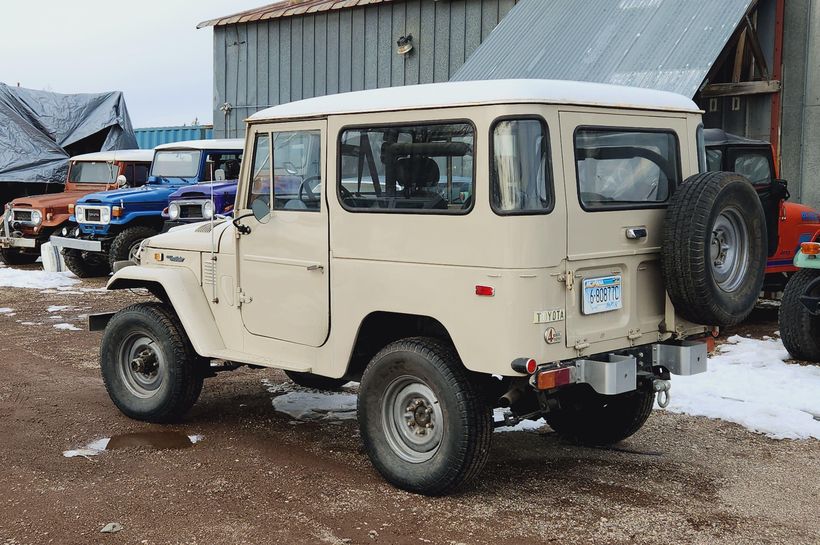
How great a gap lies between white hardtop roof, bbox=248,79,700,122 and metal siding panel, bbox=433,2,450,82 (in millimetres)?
10425

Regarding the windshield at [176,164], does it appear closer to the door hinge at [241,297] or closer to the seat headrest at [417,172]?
the door hinge at [241,297]

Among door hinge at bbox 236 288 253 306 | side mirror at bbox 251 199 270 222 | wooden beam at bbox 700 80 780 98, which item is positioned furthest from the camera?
wooden beam at bbox 700 80 780 98

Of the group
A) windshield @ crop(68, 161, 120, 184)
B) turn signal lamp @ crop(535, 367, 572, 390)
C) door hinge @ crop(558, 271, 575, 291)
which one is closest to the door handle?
door hinge @ crop(558, 271, 575, 291)

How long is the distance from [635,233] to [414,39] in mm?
11818

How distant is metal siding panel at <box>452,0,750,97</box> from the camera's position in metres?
10.8

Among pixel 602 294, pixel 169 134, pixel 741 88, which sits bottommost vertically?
pixel 602 294

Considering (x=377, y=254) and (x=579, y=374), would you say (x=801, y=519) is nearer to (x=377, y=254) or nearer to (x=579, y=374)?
(x=579, y=374)

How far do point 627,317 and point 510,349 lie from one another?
2.76 ft

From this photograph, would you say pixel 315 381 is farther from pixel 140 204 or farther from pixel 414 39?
pixel 414 39

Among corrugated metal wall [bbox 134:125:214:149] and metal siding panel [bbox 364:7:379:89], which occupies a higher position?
metal siding panel [bbox 364:7:379:89]

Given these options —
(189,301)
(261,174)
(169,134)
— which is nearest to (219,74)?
(169,134)

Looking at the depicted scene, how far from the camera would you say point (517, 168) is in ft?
14.8

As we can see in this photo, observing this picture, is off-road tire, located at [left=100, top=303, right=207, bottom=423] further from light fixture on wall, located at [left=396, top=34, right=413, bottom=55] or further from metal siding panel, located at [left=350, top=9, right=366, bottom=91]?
metal siding panel, located at [left=350, top=9, right=366, bottom=91]

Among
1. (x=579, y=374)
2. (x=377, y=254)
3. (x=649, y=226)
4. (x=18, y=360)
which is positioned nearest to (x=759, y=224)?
(x=649, y=226)
